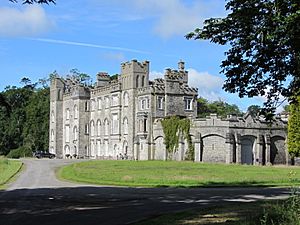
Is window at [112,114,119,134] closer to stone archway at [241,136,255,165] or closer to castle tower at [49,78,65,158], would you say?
castle tower at [49,78,65,158]

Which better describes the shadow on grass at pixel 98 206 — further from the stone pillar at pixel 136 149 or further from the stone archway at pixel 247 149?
the stone pillar at pixel 136 149

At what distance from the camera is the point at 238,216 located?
1670 centimetres

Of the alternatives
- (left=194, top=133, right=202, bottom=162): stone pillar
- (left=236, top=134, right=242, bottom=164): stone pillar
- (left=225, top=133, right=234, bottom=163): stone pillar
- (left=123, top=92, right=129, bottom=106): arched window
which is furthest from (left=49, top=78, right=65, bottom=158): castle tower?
(left=236, top=134, right=242, bottom=164): stone pillar

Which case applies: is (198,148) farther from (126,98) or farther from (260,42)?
(260,42)

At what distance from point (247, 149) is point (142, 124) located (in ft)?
51.6

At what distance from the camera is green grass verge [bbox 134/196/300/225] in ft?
43.2

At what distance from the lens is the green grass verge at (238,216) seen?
13180 millimetres

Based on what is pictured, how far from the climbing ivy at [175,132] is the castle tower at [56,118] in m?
34.5

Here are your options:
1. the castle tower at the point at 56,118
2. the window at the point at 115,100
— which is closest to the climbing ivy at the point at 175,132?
the window at the point at 115,100

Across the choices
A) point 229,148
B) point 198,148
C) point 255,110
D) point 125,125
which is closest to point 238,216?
point 255,110

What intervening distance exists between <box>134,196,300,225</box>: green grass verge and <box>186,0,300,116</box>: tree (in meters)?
3.64

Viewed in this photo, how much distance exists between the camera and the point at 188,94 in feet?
266

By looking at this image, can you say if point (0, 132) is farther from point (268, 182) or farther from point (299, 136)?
point (268, 182)

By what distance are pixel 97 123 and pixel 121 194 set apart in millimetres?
67700
